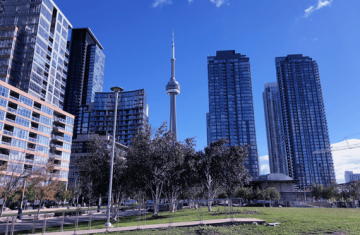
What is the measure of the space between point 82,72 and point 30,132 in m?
126

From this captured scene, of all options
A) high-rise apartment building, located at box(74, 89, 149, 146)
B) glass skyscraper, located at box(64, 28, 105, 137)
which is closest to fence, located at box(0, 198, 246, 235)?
high-rise apartment building, located at box(74, 89, 149, 146)

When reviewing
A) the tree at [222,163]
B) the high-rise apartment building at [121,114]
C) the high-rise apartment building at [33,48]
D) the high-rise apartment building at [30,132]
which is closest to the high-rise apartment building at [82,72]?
the high-rise apartment building at [121,114]

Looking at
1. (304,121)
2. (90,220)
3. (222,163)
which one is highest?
(304,121)

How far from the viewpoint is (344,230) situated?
15.3 m

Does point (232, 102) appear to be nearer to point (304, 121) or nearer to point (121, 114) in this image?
point (304, 121)

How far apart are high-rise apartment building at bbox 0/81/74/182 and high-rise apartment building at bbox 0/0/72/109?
1315cm

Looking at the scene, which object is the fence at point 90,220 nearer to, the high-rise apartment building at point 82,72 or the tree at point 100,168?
the tree at point 100,168

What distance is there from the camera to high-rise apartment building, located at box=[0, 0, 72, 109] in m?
85.8

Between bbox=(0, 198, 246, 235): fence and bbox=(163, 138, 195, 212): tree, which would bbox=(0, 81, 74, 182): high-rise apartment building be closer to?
bbox=(0, 198, 246, 235): fence

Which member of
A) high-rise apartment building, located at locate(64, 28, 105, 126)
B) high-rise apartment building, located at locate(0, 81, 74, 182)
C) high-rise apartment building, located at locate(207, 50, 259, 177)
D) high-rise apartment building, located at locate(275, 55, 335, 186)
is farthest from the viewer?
high-rise apartment building, located at locate(64, 28, 105, 126)

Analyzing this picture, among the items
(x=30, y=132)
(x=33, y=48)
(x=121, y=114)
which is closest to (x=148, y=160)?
(x=30, y=132)

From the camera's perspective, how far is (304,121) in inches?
7062

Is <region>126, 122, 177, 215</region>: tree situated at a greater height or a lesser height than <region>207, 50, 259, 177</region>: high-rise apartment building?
lesser

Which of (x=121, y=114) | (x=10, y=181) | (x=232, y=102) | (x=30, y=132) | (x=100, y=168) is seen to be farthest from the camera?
(x=232, y=102)
